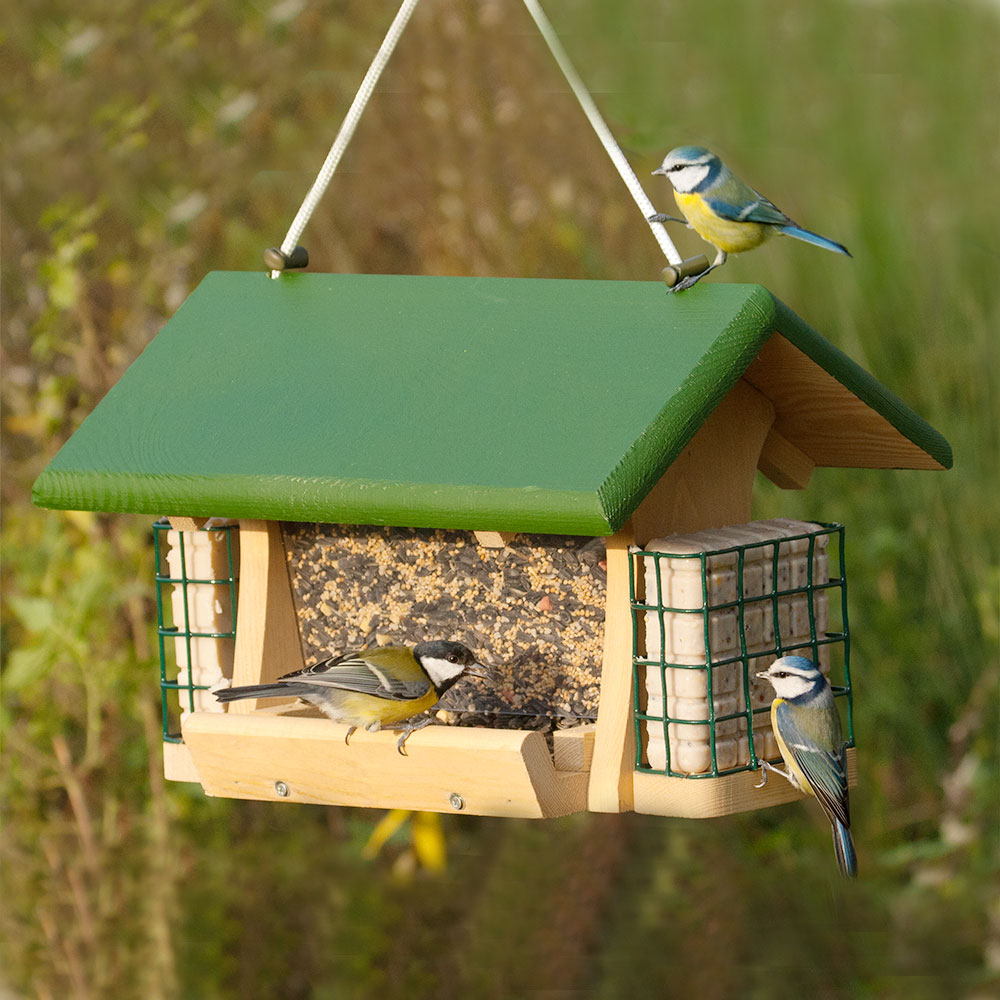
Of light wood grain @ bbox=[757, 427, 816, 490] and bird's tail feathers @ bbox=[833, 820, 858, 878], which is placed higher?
light wood grain @ bbox=[757, 427, 816, 490]

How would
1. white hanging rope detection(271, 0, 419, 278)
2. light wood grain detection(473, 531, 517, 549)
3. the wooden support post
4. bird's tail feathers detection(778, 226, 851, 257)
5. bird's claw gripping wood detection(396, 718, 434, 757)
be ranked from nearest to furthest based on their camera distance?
light wood grain detection(473, 531, 517, 549) → bird's claw gripping wood detection(396, 718, 434, 757) → bird's tail feathers detection(778, 226, 851, 257) → white hanging rope detection(271, 0, 419, 278) → the wooden support post

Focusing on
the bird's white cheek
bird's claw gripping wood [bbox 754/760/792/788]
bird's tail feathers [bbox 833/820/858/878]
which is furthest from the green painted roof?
bird's tail feathers [bbox 833/820/858/878]

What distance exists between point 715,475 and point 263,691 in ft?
3.35

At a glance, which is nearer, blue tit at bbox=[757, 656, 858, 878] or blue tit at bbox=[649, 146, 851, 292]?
blue tit at bbox=[757, 656, 858, 878]

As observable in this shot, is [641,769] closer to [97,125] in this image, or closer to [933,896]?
[933,896]

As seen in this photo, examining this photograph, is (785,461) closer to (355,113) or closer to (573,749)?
(573,749)

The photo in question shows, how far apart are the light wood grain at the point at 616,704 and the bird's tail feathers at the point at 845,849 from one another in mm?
439

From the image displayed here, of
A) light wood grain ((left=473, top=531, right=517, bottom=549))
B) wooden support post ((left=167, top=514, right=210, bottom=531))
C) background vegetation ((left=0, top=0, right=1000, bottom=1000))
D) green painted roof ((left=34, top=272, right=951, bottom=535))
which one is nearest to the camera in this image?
green painted roof ((left=34, top=272, right=951, bottom=535))

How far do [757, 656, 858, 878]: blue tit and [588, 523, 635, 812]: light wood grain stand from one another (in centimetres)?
27

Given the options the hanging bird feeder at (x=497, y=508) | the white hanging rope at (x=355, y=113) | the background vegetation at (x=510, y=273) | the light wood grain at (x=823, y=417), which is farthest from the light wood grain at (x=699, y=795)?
the background vegetation at (x=510, y=273)

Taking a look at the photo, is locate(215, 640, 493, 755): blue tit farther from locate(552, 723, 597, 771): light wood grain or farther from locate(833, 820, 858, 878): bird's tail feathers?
locate(833, 820, 858, 878): bird's tail feathers

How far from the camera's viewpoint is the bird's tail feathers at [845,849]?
310 centimetres

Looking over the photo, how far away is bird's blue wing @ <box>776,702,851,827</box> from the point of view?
2971 mm

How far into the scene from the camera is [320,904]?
6281 mm
